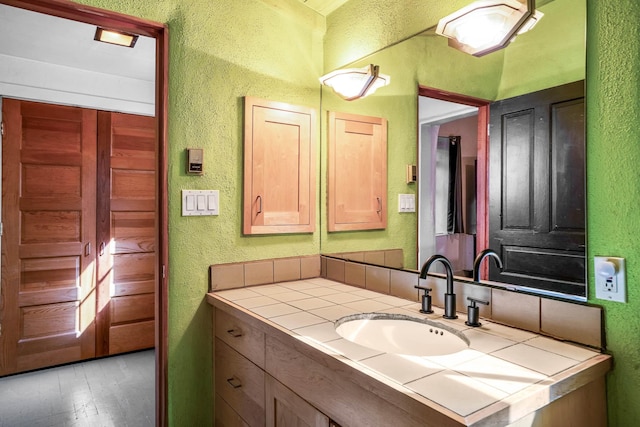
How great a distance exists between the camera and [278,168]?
197 centimetres

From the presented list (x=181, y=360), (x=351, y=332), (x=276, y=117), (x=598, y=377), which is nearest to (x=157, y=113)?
(x=276, y=117)

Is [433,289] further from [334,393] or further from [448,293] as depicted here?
[334,393]

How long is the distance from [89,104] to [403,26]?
257 centimetres

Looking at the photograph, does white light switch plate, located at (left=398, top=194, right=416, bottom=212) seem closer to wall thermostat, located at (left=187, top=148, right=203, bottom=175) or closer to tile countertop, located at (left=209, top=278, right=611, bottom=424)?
tile countertop, located at (left=209, top=278, right=611, bottom=424)

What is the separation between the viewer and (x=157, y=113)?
170 centimetres

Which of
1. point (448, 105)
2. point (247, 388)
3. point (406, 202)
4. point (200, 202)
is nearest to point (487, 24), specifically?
point (448, 105)

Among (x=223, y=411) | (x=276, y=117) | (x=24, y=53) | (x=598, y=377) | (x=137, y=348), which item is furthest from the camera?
(x=137, y=348)

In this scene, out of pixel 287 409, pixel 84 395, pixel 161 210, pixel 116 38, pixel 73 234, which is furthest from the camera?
pixel 73 234

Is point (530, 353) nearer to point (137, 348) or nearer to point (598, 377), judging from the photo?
point (598, 377)

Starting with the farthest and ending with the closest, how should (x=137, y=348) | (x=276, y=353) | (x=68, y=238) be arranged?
(x=137, y=348)
(x=68, y=238)
(x=276, y=353)

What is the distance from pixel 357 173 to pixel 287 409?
121 cm

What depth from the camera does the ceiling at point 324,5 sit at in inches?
80.1

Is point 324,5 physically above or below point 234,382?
above

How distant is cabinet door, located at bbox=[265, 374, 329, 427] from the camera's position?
1086 millimetres
